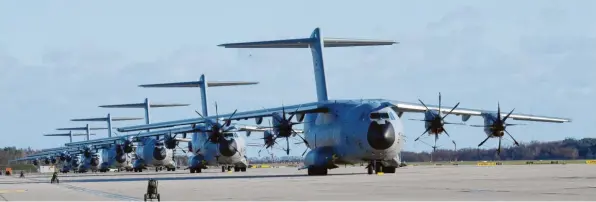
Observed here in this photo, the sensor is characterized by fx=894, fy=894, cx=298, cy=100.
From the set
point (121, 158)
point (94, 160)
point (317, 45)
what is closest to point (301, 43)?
point (317, 45)

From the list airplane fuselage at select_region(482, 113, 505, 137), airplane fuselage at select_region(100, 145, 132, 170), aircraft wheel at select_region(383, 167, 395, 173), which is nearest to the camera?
airplane fuselage at select_region(482, 113, 505, 137)

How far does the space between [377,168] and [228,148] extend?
61.1ft

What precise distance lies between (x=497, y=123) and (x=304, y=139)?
1155 centimetres

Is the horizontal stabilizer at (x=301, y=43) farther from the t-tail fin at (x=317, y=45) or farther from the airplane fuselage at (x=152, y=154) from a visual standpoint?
the airplane fuselage at (x=152, y=154)

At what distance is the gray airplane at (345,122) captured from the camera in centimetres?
4531

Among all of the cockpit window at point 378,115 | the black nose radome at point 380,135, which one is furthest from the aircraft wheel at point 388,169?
the cockpit window at point 378,115

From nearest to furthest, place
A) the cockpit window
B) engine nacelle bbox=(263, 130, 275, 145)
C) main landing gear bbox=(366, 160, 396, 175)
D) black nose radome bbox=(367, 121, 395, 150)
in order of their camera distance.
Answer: black nose radome bbox=(367, 121, 395, 150) → the cockpit window → main landing gear bbox=(366, 160, 396, 175) → engine nacelle bbox=(263, 130, 275, 145)

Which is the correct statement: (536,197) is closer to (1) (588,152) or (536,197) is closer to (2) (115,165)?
(2) (115,165)

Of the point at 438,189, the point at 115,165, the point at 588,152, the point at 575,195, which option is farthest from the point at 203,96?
the point at 588,152

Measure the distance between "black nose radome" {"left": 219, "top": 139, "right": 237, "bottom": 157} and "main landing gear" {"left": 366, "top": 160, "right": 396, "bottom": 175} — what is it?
17.9m

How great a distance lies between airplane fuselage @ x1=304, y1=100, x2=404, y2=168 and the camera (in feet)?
148

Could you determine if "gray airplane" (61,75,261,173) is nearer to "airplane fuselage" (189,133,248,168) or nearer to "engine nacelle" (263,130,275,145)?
"airplane fuselage" (189,133,248,168)

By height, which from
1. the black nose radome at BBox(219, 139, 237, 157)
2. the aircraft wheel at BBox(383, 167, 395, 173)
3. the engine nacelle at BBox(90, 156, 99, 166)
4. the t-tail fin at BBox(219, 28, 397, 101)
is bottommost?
the aircraft wheel at BBox(383, 167, 395, 173)

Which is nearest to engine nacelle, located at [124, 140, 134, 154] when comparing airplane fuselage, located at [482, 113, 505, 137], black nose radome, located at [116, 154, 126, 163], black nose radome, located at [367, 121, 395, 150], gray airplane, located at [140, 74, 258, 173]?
gray airplane, located at [140, 74, 258, 173]
